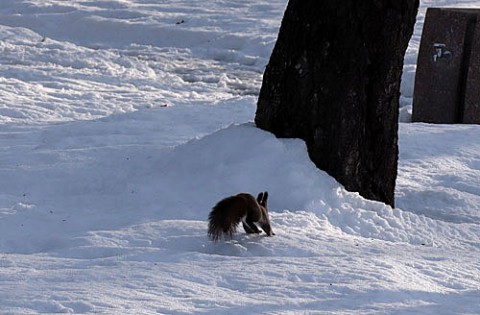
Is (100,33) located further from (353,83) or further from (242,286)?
(242,286)

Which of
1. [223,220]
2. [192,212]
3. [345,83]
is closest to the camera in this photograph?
[223,220]

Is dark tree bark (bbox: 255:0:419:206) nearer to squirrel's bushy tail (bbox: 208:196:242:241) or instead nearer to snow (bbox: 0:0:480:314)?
snow (bbox: 0:0:480:314)

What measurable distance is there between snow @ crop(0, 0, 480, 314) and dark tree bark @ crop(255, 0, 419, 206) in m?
0.19

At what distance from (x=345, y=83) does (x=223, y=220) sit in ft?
5.82

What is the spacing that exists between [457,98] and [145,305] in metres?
7.47

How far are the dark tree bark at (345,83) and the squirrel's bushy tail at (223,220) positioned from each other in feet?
4.91

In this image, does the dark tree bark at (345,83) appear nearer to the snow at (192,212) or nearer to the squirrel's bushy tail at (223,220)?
the snow at (192,212)

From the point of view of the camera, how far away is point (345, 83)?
716 cm

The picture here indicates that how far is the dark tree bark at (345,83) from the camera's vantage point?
7.14 meters

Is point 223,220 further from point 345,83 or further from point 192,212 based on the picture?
point 345,83

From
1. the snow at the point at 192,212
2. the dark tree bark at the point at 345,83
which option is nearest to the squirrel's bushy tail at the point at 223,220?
the snow at the point at 192,212

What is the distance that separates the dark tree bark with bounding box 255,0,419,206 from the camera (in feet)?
23.4

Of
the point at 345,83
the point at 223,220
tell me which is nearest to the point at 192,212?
the point at 223,220

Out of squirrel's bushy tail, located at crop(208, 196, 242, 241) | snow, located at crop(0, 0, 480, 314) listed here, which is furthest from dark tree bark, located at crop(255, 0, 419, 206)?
squirrel's bushy tail, located at crop(208, 196, 242, 241)
